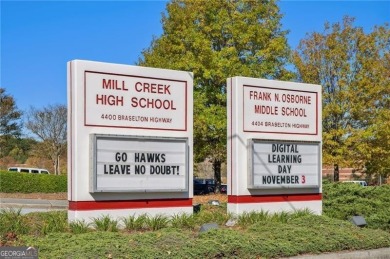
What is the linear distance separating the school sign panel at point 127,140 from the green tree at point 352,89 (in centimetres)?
1927

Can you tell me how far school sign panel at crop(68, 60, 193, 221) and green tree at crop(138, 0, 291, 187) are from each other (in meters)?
16.0

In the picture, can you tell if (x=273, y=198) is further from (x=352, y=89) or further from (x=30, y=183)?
(x=30, y=183)

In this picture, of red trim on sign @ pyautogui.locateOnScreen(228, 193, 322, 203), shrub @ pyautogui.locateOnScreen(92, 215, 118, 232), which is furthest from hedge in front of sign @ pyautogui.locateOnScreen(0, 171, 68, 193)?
shrub @ pyautogui.locateOnScreen(92, 215, 118, 232)

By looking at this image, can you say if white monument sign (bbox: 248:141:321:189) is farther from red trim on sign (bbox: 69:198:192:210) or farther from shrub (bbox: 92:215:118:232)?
shrub (bbox: 92:215:118:232)

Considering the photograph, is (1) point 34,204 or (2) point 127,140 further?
(1) point 34,204

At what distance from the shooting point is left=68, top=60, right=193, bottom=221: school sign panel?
39.7 feet

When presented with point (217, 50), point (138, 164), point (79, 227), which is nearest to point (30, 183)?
point (217, 50)

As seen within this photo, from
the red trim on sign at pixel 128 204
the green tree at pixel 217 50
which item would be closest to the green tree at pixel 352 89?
the green tree at pixel 217 50

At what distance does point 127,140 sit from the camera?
12.6m

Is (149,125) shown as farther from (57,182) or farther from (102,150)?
(57,182)

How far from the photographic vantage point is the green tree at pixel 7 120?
52250mm

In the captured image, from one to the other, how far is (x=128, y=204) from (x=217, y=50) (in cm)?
2061

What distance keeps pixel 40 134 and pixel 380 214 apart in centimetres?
4452

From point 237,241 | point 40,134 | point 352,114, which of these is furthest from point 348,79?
point 40,134
